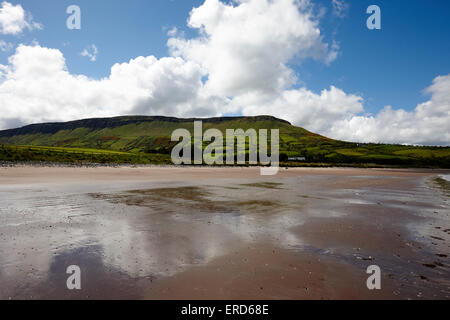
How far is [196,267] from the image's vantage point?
8.02 m

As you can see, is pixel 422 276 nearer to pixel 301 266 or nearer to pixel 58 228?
pixel 301 266

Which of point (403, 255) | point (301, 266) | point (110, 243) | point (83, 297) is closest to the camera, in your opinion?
point (83, 297)

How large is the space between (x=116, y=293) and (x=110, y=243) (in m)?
4.21

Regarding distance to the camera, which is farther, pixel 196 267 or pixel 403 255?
pixel 403 255

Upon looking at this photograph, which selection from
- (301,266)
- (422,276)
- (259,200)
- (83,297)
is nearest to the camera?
(83,297)

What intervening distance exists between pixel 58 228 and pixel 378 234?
1551cm

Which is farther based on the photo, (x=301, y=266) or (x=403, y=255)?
(x=403, y=255)

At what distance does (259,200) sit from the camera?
2133 cm
